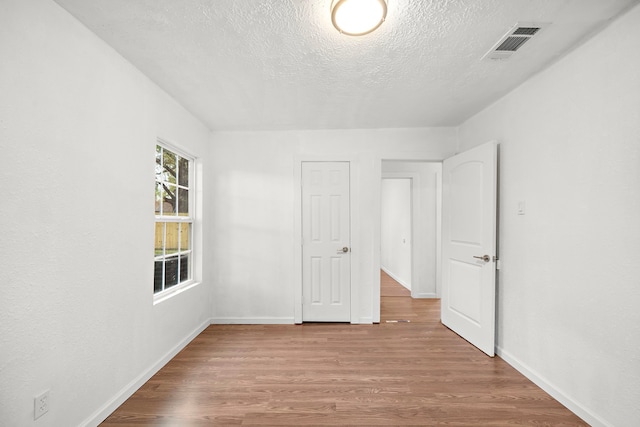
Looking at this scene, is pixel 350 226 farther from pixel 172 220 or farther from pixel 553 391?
pixel 553 391

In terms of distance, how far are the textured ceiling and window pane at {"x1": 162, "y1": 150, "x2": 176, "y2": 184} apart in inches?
21.6

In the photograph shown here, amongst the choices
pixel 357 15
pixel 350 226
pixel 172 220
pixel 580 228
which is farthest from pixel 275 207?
pixel 580 228

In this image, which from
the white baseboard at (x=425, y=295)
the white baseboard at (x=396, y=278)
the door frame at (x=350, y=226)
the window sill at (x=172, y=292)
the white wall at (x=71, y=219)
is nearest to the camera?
the white wall at (x=71, y=219)

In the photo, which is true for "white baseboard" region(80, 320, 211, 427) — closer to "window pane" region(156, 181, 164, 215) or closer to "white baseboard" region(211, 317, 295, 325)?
"white baseboard" region(211, 317, 295, 325)

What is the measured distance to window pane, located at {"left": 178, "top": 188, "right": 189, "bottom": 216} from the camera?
328 centimetres

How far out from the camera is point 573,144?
210cm

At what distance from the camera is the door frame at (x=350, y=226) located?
383 centimetres

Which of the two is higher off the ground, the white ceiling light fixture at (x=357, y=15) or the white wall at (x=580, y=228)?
the white ceiling light fixture at (x=357, y=15)

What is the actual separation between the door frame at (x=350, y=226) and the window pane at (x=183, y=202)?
4.17ft

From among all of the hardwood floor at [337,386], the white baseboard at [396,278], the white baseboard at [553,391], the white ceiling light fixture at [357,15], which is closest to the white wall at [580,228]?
the white baseboard at [553,391]

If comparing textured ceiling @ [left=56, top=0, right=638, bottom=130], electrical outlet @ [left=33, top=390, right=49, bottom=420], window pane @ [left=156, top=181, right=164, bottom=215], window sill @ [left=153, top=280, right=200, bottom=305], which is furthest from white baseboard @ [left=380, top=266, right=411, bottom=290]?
electrical outlet @ [left=33, top=390, right=49, bottom=420]

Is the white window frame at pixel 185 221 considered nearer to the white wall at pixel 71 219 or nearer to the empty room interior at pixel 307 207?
the empty room interior at pixel 307 207

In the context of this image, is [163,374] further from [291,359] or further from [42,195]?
[42,195]

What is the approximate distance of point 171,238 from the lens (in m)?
3.09
